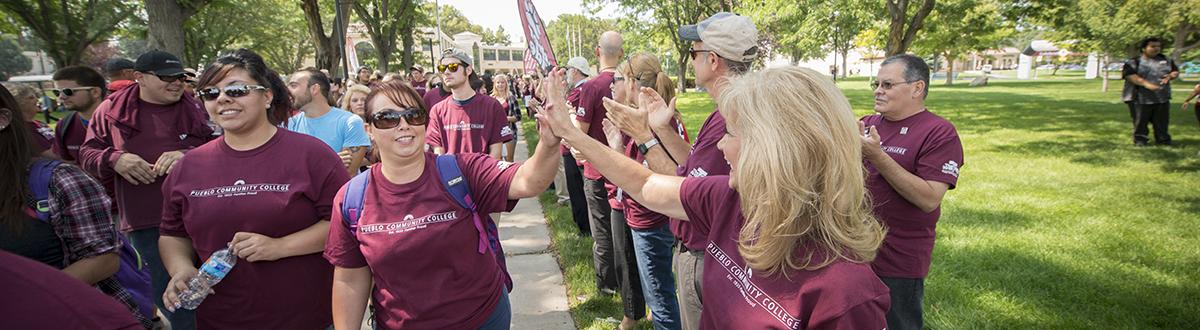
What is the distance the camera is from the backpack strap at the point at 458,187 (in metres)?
2.03

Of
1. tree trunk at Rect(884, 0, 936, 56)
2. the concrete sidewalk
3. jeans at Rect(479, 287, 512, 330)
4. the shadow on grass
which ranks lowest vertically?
the concrete sidewalk

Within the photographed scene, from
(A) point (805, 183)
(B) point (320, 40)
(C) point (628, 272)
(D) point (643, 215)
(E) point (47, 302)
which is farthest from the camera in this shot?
(B) point (320, 40)

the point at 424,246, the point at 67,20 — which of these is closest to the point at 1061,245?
the point at 424,246

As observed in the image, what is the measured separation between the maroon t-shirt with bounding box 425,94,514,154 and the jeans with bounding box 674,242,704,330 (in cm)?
269

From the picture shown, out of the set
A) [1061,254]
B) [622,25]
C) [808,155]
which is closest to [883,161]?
[808,155]

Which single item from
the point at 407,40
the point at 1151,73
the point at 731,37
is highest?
the point at 407,40

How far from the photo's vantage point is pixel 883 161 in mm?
2322

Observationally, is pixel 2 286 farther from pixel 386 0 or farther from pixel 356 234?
pixel 386 0

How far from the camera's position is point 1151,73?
359 inches

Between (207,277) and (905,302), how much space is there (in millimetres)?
2999

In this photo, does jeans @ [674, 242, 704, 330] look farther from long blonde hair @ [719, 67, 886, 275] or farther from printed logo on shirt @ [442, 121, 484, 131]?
printed logo on shirt @ [442, 121, 484, 131]

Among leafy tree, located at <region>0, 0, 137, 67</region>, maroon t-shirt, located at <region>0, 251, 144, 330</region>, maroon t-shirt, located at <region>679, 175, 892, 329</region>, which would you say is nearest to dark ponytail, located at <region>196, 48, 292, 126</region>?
maroon t-shirt, located at <region>0, 251, 144, 330</region>

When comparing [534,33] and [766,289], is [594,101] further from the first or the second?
[766,289]

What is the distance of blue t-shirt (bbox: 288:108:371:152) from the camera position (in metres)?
4.01
